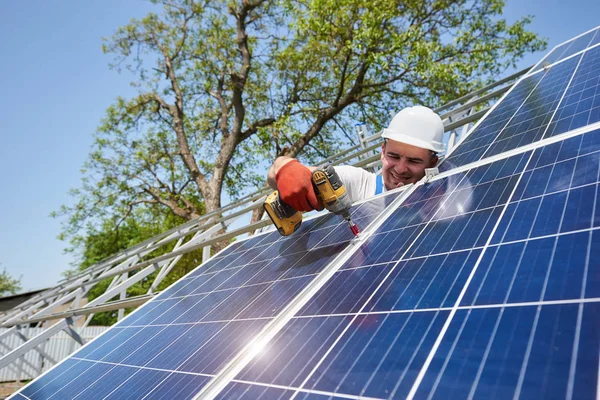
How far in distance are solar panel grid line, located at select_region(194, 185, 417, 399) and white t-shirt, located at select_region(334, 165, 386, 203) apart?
1703 mm

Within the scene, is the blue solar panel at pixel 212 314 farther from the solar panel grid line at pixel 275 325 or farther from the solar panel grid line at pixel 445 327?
the solar panel grid line at pixel 445 327

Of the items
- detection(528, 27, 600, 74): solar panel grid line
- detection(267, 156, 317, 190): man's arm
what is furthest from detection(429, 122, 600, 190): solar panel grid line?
detection(528, 27, 600, 74): solar panel grid line

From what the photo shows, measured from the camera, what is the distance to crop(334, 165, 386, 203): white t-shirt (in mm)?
4785

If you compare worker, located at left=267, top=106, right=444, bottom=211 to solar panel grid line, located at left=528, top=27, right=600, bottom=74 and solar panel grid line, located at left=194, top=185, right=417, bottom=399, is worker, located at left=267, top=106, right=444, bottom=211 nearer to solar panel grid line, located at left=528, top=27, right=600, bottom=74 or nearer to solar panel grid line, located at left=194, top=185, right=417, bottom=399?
solar panel grid line, located at left=194, top=185, right=417, bottom=399

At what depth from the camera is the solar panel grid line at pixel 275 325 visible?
6.59ft

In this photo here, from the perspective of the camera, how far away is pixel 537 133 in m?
3.29

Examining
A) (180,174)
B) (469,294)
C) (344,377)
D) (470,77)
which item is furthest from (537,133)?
(180,174)


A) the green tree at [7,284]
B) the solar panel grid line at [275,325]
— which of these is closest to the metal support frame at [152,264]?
the solar panel grid line at [275,325]

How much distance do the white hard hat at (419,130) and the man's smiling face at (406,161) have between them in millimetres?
65

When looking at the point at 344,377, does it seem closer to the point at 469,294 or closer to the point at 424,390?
the point at 424,390

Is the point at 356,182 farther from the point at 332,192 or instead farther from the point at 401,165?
the point at 332,192

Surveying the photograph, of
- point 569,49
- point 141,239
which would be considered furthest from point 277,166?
point 141,239

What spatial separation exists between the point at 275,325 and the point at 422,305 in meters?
0.88

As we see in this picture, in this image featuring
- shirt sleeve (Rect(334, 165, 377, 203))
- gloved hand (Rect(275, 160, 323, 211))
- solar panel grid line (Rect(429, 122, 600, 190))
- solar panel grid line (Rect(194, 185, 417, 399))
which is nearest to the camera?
solar panel grid line (Rect(194, 185, 417, 399))
